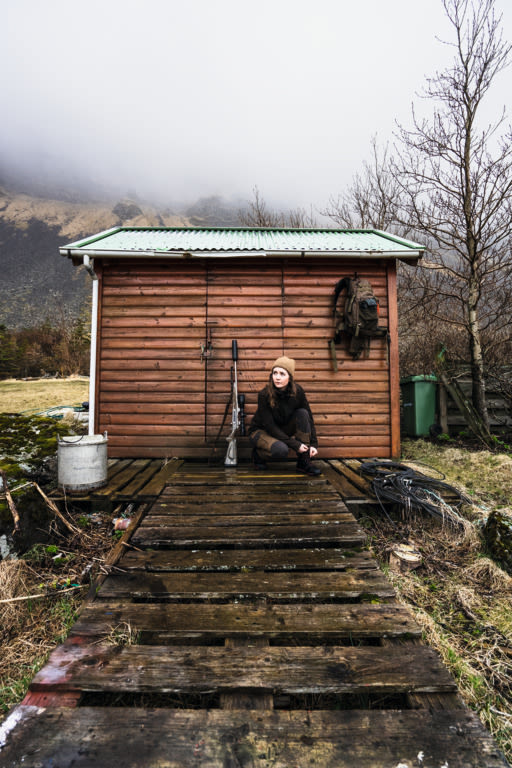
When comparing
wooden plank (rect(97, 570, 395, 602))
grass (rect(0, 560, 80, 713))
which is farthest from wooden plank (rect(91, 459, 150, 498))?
wooden plank (rect(97, 570, 395, 602))

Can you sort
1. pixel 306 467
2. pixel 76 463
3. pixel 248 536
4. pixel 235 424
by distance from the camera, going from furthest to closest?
pixel 235 424
pixel 306 467
pixel 76 463
pixel 248 536

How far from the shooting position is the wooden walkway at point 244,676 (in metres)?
1.05

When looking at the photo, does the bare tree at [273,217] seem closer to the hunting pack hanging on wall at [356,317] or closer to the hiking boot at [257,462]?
the hunting pack hanging on wall at [356,317]

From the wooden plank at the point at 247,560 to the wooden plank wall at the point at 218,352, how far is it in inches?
105

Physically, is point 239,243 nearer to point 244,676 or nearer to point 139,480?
point 139,480

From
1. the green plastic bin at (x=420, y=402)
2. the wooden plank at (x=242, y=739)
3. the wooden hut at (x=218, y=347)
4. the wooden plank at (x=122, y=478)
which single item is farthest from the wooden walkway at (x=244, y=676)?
the green plastic bin at (x=420, y=402)

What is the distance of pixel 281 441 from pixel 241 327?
202 centimetres

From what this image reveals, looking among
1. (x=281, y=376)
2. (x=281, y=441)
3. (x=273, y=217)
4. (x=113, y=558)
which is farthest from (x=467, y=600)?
(x=273, y=217)

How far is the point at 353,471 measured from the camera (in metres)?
4.16

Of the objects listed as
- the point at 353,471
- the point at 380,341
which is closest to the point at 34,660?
the point at 353,471

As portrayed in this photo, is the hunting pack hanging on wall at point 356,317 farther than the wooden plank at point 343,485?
Yes

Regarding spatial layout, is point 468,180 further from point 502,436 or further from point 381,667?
point 381,667

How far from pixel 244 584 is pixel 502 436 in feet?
19.5

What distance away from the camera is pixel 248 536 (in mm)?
2379
